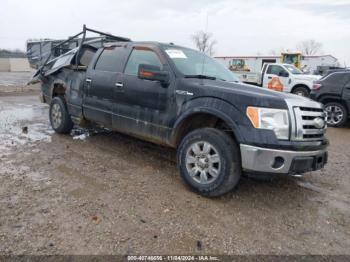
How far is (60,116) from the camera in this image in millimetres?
6312

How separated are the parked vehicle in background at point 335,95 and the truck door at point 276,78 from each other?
5.04 metres

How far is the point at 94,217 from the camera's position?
318cm

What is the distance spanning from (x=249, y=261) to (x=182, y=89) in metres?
2.19

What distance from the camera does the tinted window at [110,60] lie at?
5077 millimetres

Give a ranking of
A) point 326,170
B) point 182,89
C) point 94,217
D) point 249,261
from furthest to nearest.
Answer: point 326,170 < point 182,89 < point 94,217 < point 249,261

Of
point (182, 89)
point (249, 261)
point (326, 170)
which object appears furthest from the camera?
point (326, 170)

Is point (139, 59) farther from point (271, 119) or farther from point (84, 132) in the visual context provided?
point (84, 132)

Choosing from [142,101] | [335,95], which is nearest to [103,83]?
[142,101]

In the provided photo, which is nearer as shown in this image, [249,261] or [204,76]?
[249,261]

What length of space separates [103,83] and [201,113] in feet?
6.79

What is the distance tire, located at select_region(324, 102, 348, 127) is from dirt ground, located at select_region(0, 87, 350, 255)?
166 inches

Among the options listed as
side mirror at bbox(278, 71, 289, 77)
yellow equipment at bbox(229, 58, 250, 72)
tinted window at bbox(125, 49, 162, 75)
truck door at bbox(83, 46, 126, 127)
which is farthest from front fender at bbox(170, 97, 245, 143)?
yellow equipment at bbox(229, 58, 250, 72)

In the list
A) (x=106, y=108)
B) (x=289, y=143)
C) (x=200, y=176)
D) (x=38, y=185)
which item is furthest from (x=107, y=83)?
(x=289, y=143)

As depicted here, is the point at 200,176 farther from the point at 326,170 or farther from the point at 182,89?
the point at 326,170
